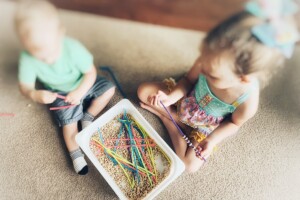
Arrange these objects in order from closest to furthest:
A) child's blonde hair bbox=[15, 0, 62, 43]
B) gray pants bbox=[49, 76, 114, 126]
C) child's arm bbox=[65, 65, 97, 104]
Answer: child's blonde hair bbox=[15, 0, 62, 43], child's arm bbox=[65, 65, 97, 104], gray pants bbox=[49, 76, 114, 126]

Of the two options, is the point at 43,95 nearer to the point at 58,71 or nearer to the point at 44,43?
the point at 58,71

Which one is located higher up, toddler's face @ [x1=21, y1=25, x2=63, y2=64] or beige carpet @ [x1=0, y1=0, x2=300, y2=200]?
toddler's face @ [x1=21, y1=25, x2=63, y2=64]

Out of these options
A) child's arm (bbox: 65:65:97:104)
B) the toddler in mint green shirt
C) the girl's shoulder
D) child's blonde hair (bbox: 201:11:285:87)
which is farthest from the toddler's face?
the girl's shoulder

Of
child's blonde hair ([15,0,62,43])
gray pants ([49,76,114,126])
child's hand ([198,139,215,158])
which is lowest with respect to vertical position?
gray pants ([49,76,114,126])

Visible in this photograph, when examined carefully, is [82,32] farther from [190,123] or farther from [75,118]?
[190,123]

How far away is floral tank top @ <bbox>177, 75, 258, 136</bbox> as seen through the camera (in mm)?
651

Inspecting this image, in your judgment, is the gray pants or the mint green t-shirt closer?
the mint green t-shirt

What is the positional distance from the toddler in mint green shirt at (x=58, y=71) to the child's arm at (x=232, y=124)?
0.26 m

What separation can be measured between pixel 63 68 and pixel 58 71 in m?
0.01

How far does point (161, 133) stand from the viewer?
0.78 m

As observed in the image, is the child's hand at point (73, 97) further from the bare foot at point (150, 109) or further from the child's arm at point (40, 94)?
the bare foot at point (150, 109)

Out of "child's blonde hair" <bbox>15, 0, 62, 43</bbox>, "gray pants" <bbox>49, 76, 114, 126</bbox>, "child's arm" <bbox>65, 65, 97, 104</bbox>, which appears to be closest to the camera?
"child's blonde hair" <bbox>15, 0, 62, 43</bbox>

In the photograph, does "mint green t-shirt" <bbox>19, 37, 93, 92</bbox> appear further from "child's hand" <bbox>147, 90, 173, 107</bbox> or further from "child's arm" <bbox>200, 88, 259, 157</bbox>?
"child's arm" <bbox>200, 88, 259, 157</bbox>

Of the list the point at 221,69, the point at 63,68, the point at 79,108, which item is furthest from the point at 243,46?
the point at 79,108
